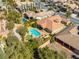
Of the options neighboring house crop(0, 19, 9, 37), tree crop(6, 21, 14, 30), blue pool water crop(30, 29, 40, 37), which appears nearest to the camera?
neighboring house crop(0, 19, 9, 37)

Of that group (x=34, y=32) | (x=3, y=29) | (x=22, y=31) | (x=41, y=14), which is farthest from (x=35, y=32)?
(x=41, y=14)

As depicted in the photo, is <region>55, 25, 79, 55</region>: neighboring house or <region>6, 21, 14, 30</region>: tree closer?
<region>55, 25, 79, 55</region>: neighboring house

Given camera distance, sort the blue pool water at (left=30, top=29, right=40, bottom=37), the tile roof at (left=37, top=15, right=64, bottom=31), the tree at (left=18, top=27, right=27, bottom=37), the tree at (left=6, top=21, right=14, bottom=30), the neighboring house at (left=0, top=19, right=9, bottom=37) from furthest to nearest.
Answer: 1. the tile roof at (left=37, top=15, right=64, bottom=31)
2. the tree at (left=6, top=21, right=14, bottom=30)
3. the blue pool water at (left=30, top=29, right=40, bottom=37)
4. the neighboring house at (left=0, top=19, right=9, bottom=37)
5. the tree at (left=18, top=27, right=27, bottom=37)

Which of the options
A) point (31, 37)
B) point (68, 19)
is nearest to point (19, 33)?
point (31, 37)

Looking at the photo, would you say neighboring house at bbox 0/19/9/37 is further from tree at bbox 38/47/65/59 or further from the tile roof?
tree at bbox 38/47/65/59

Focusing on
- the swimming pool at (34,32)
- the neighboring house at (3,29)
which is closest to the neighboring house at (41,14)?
the swimming pool at (34,32)

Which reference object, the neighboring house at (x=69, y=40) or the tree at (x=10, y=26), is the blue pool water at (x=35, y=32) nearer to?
the tree at (x=10, y=26)

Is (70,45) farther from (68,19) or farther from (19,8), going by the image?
(19,8)

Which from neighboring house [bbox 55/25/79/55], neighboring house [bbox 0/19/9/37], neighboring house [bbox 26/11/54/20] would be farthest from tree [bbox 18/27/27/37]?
neighboring house [bbox 26/11/54/20]
